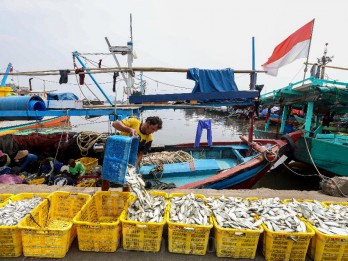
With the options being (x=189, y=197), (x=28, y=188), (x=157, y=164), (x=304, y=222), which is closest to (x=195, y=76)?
(x=157, y=164)

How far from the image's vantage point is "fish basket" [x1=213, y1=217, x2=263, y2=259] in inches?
117

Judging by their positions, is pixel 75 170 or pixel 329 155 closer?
pixel 75 170

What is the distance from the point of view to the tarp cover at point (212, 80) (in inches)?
283

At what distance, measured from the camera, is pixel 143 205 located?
3486mm

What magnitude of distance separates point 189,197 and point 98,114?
15.4 ft

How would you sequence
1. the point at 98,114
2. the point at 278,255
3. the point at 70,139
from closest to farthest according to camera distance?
the point at 278,255, the point at 98,114, the point at 70,139

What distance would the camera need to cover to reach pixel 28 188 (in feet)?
17.0

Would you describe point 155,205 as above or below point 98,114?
below

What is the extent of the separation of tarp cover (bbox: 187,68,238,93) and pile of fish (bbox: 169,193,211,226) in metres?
4.41

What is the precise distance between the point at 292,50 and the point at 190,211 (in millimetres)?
9150

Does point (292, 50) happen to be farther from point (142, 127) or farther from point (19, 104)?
point (19, 104)

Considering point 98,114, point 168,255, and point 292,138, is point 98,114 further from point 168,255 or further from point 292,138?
point 292,138

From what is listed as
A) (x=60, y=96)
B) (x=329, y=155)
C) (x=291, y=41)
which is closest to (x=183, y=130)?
(x=291, y=41)

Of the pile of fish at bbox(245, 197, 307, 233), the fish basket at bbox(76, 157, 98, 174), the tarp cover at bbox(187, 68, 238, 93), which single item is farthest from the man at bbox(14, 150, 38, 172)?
the pile of fish at bbox(245, 197, 307, 233)
